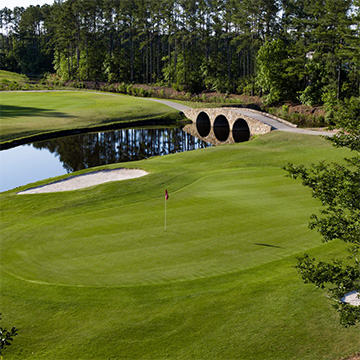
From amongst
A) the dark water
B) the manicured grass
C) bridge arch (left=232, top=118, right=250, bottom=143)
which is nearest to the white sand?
the dark water

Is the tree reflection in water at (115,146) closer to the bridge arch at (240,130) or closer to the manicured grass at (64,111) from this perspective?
the manicured grass at (64,111)

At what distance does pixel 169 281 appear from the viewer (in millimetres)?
13586

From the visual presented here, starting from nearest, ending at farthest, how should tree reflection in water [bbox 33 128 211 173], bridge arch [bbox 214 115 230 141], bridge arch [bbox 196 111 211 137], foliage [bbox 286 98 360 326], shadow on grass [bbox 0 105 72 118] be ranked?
foliage [bbox 286 98 360 326]
tree reflection in water [bbox 33 128 211 173]
bridge arch [bbox 214 115 230 141]
bridge arch [bbox 196 111 211 137]
shadow on grass [bbox 0 105 72 118]

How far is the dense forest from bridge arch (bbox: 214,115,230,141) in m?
8.74

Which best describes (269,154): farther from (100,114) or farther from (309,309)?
(100,114)

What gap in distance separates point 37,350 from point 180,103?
233 feet

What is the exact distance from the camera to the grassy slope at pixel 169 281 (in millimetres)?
10922

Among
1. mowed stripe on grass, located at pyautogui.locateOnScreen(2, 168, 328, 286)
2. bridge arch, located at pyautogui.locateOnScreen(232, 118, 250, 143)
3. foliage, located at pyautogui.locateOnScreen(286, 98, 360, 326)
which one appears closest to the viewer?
foliage, located at pyautogui.locateOnScreen(286, 98, 360, 326)

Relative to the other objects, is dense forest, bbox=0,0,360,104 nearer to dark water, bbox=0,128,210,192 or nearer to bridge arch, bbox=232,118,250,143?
bridge arch, bbox=232,118,250,143

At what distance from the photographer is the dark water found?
39.2 meters

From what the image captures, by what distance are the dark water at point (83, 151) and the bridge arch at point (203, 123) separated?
3500 millimetres

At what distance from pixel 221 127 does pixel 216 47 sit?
42.0 meters

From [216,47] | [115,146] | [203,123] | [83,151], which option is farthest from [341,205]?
[216,47]

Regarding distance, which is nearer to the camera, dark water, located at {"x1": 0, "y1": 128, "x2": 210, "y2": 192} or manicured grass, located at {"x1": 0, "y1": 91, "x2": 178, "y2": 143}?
dark water, located at {"x1": 0, "y1": 128, "x2": 210, "y2": 192}
